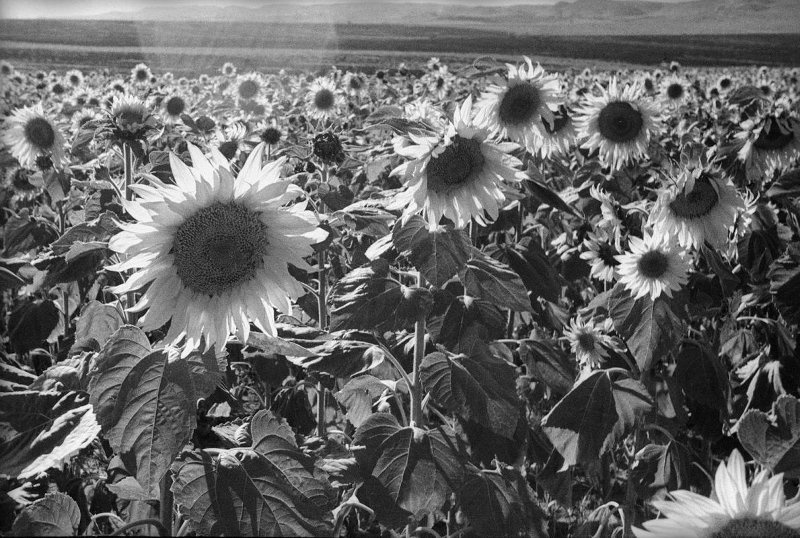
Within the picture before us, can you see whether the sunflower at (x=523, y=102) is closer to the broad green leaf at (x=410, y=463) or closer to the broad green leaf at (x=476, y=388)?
the broad green leaf at (x=476, y=388)

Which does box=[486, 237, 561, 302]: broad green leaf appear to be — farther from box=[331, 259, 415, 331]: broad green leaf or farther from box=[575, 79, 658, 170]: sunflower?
box=[575, 79, 658, 170]: sunflower

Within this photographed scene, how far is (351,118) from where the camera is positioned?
835 centimetres

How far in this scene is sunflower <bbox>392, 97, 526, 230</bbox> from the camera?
6.22ft

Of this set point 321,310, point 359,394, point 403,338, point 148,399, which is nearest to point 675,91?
point 321,310

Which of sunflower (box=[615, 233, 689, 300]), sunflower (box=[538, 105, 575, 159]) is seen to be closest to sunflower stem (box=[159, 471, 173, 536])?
sunflower (box=[615, 233, 689, 300])

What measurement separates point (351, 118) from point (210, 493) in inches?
284

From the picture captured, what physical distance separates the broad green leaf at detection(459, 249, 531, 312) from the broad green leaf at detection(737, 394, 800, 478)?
1.98 ft

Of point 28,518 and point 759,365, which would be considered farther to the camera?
point 759,365

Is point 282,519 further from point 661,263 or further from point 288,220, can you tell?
point 661,263

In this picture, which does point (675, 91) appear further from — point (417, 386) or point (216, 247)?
point (216, 247)

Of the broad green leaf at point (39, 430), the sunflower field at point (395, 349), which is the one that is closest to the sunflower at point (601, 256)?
the sunflower field at point (395, 349)

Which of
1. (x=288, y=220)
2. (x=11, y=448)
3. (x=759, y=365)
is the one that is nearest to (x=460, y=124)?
(x=288, y=220)

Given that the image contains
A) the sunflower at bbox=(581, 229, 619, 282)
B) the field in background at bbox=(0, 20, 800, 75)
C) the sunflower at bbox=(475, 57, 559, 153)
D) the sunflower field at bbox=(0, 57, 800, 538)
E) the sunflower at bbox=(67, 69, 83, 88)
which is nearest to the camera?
the sunflower field at bbox=(0, 57, 800, 538)

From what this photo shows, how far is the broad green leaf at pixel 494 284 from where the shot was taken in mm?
1888
